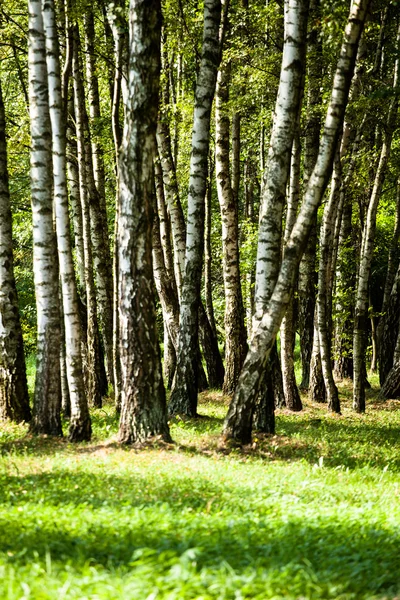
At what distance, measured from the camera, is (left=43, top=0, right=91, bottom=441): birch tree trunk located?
11.4 metres

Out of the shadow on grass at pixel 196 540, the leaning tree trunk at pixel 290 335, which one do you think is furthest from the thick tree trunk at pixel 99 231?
the shadow on grass at pixel 196 540

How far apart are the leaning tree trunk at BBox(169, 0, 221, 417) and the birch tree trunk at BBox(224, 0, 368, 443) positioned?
2.98 meters

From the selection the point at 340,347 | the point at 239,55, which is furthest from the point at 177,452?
the point at 340,347

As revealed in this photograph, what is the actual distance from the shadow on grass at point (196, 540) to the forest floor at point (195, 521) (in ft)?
0.05

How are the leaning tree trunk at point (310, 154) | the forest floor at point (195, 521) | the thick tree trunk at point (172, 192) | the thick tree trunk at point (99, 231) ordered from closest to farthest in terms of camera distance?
the forest floor at point (195, 521) → the leaning tree trunk at point (310, 154) → the thick tree trunk at point (172, 192) → the thick tree trunk at point (99, 231)

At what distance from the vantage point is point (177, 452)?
9.95m

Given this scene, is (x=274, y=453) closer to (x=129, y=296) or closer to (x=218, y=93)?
(x=129, y=296)

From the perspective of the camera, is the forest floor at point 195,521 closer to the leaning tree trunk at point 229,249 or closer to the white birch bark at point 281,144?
the white birch bark at point 281,144

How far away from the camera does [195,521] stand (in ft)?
20.6

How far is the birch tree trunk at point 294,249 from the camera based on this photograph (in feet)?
34.8

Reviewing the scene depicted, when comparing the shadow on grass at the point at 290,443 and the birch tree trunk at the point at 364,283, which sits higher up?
the birch tree trunk at the point at 364,283

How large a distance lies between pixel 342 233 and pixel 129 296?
1517 centimetres

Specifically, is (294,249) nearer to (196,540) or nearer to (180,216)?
(196,540)

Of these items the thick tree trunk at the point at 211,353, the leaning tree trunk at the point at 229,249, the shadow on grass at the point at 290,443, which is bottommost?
the shadow on grass at the point at 290,443
